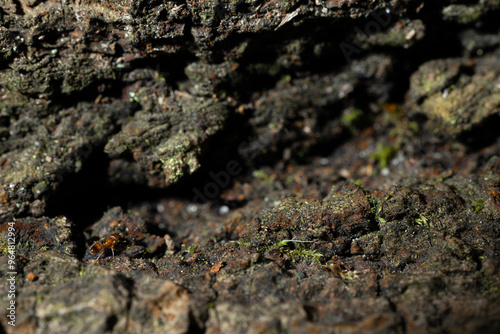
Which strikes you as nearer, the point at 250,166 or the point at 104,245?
the point at 104,245

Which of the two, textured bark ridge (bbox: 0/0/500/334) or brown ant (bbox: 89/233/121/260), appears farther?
brown ant (bbox: 89/233/121/260)

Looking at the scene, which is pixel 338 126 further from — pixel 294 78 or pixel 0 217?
pixel 0 217

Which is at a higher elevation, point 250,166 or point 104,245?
point 250,166

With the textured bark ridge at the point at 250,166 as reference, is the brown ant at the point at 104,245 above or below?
below

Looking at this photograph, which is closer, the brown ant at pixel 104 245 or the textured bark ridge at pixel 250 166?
the textured bark ridge at pixel 250 166
